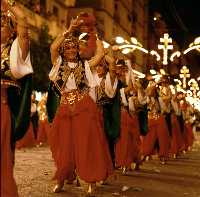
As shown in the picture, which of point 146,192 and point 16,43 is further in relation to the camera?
point 146,192

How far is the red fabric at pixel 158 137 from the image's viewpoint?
13000 millimetres

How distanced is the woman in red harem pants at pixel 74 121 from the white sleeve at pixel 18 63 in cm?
225

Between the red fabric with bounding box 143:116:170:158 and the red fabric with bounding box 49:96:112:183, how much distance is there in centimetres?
585

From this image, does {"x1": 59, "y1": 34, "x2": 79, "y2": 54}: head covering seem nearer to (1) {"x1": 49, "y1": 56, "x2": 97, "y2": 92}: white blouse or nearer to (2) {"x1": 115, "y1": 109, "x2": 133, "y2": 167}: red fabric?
(1) {"x1": 49, "y1": 56, "x2": 97, "y2": 92}: white blouse

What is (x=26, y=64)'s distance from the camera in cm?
472

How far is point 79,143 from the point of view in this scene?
23.1ft

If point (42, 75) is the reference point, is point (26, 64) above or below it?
below

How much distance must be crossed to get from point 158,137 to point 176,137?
1.93m

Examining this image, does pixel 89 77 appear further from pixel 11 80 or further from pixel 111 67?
pixel 11 80

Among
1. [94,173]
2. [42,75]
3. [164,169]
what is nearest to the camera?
[94,173]

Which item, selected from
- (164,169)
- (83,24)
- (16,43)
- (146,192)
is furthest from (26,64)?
(164,169)

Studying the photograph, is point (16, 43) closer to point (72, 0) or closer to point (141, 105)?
point (141, 105)

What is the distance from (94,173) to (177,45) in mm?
53049

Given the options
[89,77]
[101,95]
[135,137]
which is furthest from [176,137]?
[89,77]
